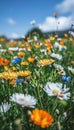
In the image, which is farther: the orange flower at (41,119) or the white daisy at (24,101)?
the white daisy at (24,101)

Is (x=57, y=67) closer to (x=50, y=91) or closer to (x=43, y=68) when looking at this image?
(x=43, y=68)

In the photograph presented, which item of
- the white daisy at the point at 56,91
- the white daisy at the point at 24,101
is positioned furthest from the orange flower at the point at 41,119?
the white daisy at the point at 56,91

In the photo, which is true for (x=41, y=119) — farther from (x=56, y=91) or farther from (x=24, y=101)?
(x=56, y=91)

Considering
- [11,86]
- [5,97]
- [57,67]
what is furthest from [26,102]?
[57,67]

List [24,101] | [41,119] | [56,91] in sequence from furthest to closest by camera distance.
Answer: [56,91], [24,101], [41,119]

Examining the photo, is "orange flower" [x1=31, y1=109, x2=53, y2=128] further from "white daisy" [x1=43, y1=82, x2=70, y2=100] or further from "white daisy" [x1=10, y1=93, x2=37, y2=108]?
"white daisy" [x1=43, y1=82, x2=70, y2=100]

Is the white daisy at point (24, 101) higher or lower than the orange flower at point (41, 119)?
higher

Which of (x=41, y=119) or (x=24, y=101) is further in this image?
(x=24, y=101)

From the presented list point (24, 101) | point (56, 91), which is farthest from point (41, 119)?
point (56, 91)

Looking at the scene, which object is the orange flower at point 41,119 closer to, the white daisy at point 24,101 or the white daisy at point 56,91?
the white daisy at point 24,101

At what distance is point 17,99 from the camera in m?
1.57

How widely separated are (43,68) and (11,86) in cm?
65

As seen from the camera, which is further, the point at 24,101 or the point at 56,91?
the point at 56,91

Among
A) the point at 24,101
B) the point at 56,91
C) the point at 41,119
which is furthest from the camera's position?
the point at 56,91
